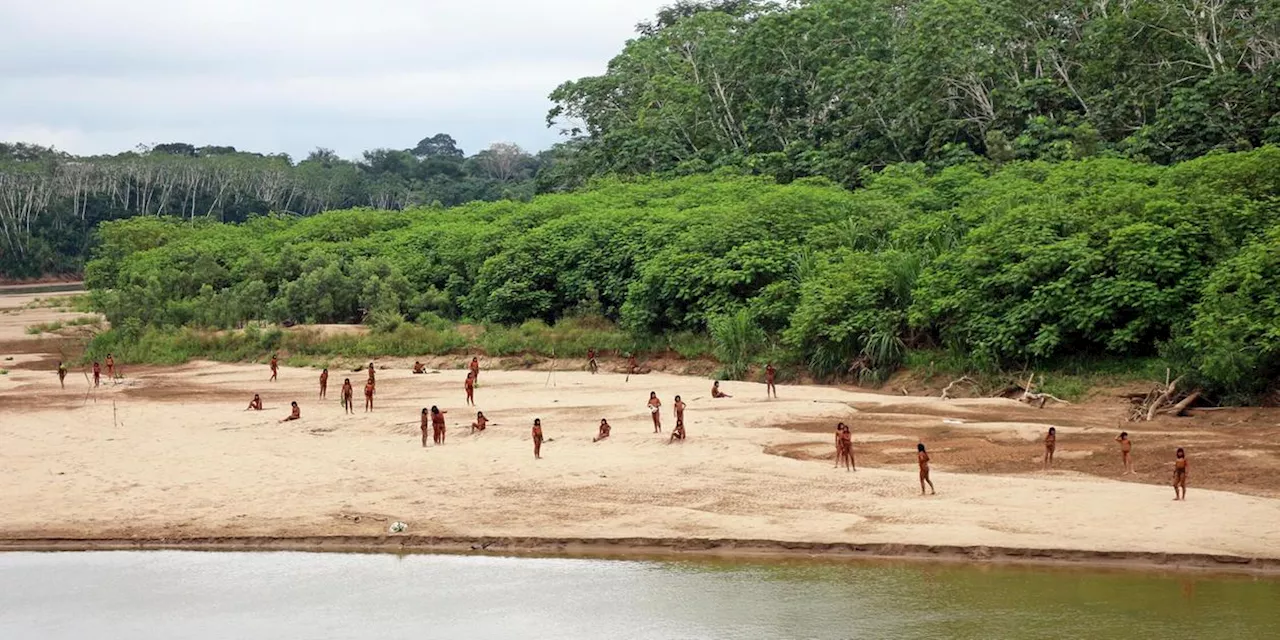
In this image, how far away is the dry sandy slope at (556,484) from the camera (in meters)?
19.4

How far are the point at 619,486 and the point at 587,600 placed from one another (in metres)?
4.75

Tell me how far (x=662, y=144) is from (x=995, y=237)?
112 feet

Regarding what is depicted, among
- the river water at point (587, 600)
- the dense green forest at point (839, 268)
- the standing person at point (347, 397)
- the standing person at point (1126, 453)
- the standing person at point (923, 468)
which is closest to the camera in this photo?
the river water at point (587, 600)

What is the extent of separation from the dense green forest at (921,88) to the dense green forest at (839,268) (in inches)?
185

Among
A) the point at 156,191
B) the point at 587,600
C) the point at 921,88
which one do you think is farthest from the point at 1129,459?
the point at 156,191

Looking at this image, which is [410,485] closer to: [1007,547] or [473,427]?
Answer: [473,427]

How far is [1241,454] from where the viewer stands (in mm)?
22141

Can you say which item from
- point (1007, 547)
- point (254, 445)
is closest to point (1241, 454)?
point (1007, 547)

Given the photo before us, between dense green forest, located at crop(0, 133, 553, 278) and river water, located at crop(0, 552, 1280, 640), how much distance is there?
82.1 m

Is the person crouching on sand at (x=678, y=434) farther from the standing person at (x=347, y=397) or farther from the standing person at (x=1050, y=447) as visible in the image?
the standing person at (x=347, y=397)

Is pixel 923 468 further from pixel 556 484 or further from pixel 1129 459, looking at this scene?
pixel 556 484

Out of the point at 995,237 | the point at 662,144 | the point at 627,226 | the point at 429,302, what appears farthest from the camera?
the point at 662,144

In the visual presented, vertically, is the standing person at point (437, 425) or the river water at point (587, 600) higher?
the standing person at point (437, 425)

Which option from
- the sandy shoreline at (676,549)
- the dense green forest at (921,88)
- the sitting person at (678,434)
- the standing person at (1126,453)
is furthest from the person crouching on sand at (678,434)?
the dense green forest at (921,88)
